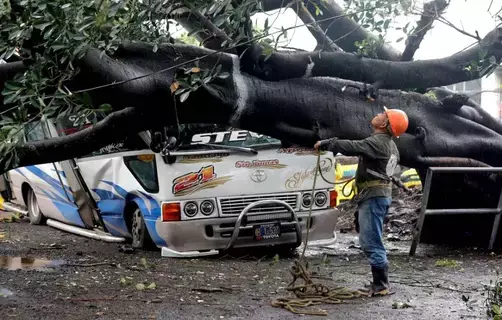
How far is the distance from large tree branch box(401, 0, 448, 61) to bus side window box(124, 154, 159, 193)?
323cm

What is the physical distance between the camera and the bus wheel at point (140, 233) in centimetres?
964

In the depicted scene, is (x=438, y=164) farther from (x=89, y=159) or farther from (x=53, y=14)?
(x=53, y=14)

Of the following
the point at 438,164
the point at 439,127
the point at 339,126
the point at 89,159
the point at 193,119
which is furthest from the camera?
the point at 89,159

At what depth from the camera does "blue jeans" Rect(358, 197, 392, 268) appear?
7.09 metres

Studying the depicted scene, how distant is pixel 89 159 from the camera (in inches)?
401

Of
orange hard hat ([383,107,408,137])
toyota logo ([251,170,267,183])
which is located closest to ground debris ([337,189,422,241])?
toyota logo ([251,170,267,183])

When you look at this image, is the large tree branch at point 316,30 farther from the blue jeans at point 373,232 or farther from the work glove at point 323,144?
the blue jeans at point 373,232

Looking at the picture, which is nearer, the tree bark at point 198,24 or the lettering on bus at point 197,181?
the tree bark at point 198,24

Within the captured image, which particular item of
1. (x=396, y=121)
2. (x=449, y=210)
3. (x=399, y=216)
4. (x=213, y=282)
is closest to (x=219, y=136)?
(x=213, y=282)

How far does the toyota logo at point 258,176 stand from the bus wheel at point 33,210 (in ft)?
16.8

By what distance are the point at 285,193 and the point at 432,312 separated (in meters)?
3.29

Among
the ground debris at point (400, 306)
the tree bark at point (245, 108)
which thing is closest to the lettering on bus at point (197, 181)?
the tree bark at point (245, 108)

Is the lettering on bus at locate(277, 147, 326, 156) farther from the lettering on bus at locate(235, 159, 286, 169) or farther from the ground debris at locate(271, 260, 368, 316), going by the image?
the ground debris at locate(271, 260, 368, 316)

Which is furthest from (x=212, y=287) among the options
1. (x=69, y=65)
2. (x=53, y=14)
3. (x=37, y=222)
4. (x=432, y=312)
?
(x=37, y=222)
